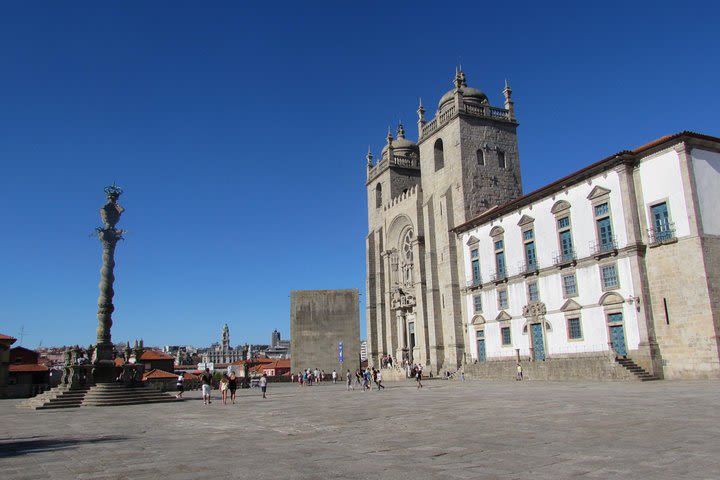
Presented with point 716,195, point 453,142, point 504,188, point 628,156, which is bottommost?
point 716,195

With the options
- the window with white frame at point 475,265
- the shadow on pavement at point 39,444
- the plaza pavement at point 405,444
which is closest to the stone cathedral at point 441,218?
the window with white frame at point 475,265

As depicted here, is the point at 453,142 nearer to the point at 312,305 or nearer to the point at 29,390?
the point at 312,305

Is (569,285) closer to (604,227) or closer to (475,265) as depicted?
(604,227)

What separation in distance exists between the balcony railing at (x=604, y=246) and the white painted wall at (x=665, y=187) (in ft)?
6.65

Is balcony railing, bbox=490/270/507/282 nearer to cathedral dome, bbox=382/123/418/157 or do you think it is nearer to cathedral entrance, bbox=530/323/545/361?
cathedral entrance, bbox=530/323/545/361

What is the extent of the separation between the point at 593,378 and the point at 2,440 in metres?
24.2

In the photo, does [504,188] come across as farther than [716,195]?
Yes

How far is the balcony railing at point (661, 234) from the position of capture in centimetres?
2591

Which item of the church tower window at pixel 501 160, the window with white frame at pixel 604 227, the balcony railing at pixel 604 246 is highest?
the church tower window at pixel 501 160

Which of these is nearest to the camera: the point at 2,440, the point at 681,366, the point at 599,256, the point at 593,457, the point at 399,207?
the point at 593,457

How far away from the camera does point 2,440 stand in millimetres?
12562

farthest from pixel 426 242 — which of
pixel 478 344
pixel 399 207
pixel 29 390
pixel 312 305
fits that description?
pixel 29 390

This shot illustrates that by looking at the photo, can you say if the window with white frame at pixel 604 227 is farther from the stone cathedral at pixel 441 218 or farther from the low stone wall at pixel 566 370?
the stone cathedral at pixel 441 218

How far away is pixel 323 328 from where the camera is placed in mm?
56969
